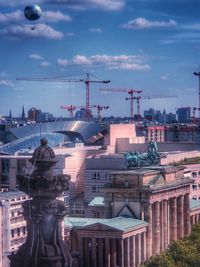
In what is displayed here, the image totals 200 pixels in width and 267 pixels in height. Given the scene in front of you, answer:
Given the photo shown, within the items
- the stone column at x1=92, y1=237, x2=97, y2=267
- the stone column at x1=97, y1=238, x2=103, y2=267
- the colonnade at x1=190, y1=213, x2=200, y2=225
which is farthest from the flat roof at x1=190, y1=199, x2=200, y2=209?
the stone column at x1=92, y1=237, x2=97, y2=267

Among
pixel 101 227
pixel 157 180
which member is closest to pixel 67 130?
pixel 157 180

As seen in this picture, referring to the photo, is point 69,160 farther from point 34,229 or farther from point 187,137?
point 187,137

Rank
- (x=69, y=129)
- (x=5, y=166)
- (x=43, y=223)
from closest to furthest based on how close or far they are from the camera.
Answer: (x=43, y=223), (x=5, y=166), (x=69, y=129)

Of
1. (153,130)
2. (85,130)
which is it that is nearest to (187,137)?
(153,130)

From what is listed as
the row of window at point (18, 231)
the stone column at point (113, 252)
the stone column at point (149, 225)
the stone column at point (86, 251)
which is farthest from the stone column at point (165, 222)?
the row of window at point (18, 231)

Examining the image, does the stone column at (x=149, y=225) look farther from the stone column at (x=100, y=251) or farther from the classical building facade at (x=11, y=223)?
the classical building facade at (x=11, y=223)

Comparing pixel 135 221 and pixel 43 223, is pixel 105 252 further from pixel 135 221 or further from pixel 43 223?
pixel 43 223

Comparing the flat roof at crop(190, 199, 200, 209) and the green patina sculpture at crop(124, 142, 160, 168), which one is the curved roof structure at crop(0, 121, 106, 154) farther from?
the green patina sculpture at crop(124, 142, 160, 168)
